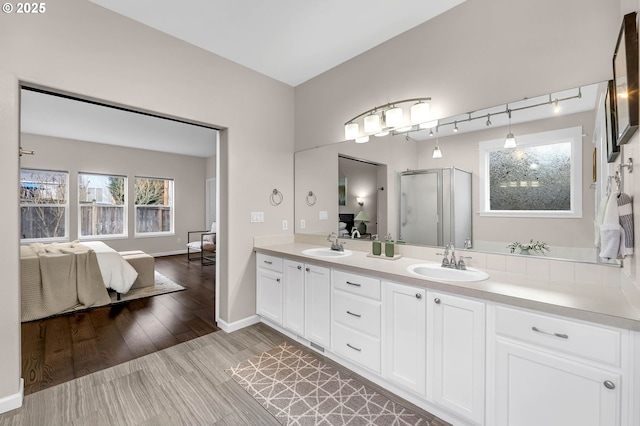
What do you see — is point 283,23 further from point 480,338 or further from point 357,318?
point 480,338

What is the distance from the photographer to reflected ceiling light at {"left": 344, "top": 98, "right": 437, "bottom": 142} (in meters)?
2.20

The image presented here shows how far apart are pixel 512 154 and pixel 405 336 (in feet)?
4.50

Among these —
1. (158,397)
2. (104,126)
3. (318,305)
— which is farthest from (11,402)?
(104,126)

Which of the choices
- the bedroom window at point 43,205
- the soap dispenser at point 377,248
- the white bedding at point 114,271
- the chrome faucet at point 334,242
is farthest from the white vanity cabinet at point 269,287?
the bedroom window at point 43,205

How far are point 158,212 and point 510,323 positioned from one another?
762 cm

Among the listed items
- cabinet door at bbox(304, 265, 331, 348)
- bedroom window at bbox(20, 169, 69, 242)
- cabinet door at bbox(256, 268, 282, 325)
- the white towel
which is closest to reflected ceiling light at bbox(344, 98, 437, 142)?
the white towel

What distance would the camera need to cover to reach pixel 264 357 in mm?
2328

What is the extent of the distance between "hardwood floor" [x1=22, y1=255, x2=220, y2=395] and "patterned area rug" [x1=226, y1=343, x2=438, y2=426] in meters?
0.97

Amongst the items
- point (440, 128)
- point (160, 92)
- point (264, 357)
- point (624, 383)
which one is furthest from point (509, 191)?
point (160, 92)

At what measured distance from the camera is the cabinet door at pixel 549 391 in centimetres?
112

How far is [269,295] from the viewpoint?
2.79 meters

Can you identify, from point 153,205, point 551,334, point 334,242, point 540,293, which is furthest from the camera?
point 153,205

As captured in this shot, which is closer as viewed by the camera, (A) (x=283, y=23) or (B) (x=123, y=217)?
(A) (x=283, y=23)

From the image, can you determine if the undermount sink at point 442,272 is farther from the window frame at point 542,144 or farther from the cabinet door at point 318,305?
the cabinet door at point 318,305
